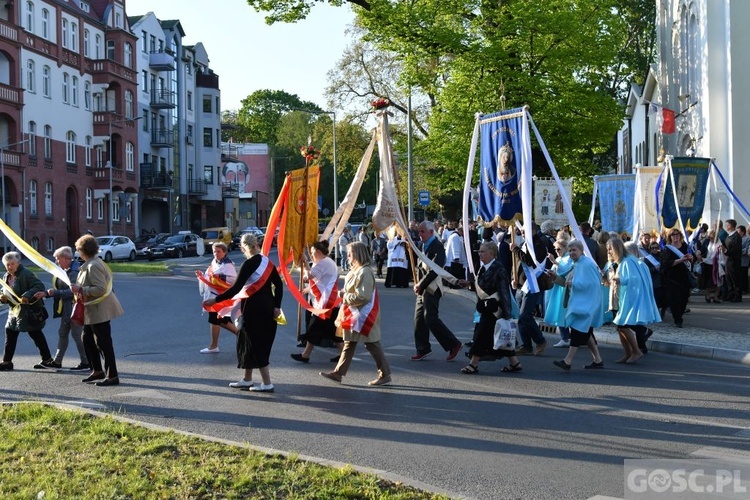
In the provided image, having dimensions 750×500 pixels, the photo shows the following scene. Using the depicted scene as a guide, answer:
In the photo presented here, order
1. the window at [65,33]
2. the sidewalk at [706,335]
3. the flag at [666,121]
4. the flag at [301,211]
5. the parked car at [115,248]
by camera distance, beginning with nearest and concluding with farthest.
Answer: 1. the sidewalk at [706,335]
2. the flag at [301,211]
3. the flag at [666,121]
4. the parked car at [115,248]
5. the window at [65,33]

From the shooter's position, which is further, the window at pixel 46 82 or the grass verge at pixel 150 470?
the window at pixel 46 82

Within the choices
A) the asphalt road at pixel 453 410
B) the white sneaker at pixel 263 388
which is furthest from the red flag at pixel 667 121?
the white sneaker at pixel 263 388

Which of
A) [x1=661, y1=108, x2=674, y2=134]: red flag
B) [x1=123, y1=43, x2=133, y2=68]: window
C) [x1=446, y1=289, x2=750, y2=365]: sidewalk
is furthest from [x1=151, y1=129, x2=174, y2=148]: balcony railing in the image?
[x1=446, y1=289, x2=750, y2=365]: sidewalk

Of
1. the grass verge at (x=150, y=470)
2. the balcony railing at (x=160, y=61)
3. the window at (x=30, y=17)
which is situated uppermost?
the balcony railing at (x=160, y=61)

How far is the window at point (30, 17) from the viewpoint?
50.2 meters

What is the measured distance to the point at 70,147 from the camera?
180 ft

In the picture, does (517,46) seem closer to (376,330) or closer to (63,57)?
(376,330)

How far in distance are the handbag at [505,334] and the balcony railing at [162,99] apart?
5889 centimetres

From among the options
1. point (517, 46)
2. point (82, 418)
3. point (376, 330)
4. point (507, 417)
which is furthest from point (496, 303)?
point (517, 46)

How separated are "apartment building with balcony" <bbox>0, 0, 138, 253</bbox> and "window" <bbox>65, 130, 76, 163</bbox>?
7 cm

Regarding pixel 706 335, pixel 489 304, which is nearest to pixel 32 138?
pixel 706 335

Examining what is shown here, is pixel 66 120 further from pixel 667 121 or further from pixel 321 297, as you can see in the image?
pixel 321 297

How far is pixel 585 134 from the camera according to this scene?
104 ft

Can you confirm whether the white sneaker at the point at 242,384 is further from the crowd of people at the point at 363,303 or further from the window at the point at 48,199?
the window at the point at 48,199
